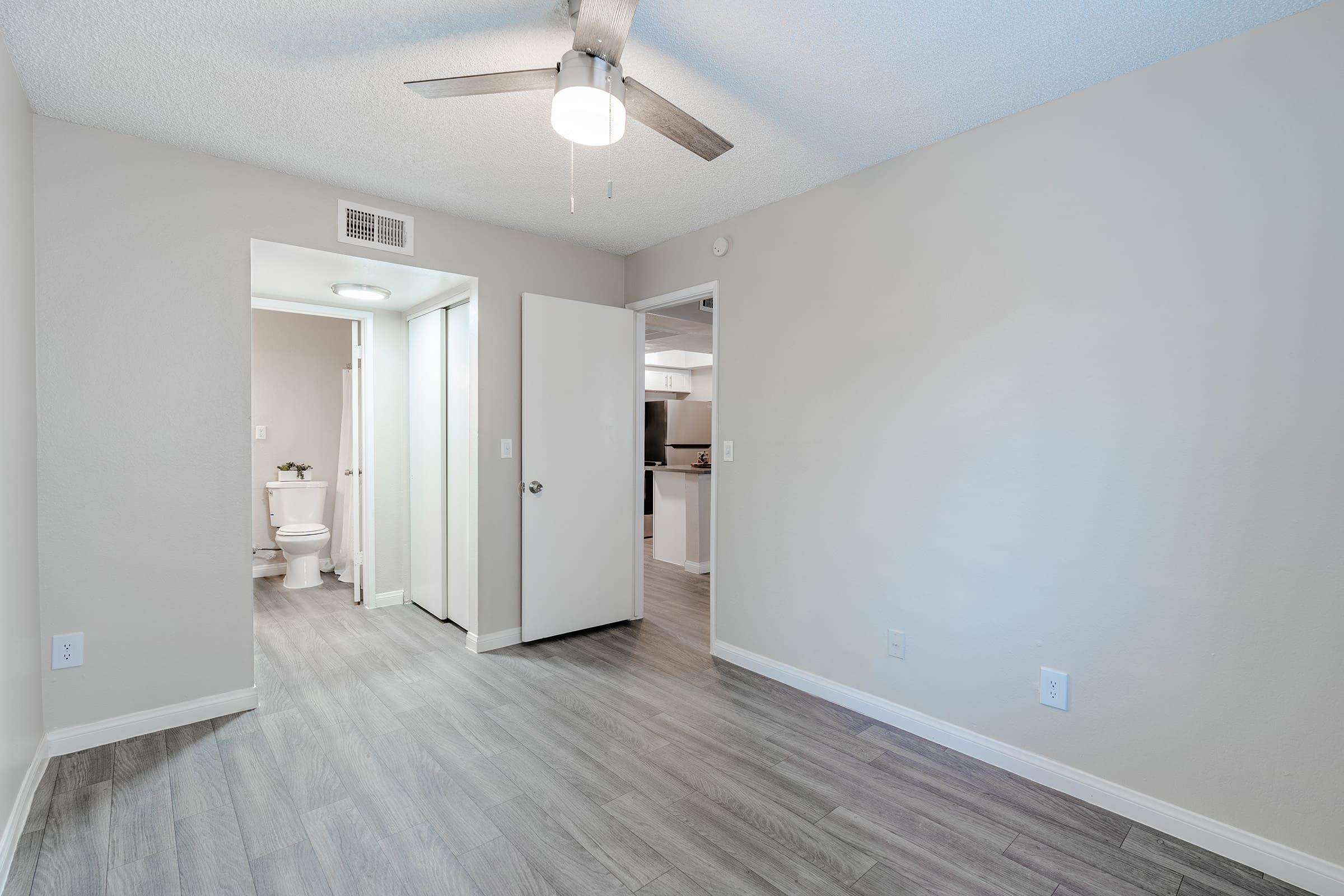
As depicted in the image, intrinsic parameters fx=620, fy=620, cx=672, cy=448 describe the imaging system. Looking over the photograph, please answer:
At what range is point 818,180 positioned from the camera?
9.37 ft

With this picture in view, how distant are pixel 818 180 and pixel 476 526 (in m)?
2.52

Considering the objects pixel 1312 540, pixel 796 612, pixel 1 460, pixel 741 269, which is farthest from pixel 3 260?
pixel 1312 540

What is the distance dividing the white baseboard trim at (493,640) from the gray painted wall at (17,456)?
1705mm

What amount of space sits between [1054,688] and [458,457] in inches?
128

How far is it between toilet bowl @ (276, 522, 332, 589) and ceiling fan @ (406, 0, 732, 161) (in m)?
4.06

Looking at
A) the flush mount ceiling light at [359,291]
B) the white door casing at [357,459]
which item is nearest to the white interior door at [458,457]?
the flush mount ceiling light at [359,291]

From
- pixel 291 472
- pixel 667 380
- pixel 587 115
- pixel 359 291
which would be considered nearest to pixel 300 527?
pixel 291 472

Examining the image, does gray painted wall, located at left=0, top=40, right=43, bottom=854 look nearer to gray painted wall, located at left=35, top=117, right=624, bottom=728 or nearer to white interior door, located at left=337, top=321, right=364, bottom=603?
gray painted wall, located at left=35, top=117, right=624, bottom=728

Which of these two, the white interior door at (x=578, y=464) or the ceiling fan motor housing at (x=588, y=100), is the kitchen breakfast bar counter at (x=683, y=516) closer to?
the white interior door at (x=578, y=464)

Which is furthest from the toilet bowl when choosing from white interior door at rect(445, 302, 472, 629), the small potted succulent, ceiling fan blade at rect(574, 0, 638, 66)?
ceiling fan blade at rect(574, 0, 638, 66)

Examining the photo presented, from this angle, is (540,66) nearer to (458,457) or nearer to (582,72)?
(582,72)

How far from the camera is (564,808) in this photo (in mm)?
2035

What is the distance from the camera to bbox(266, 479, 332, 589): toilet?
4703 mm

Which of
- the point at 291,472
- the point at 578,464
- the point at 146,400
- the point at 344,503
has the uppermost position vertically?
the point at 146,400
